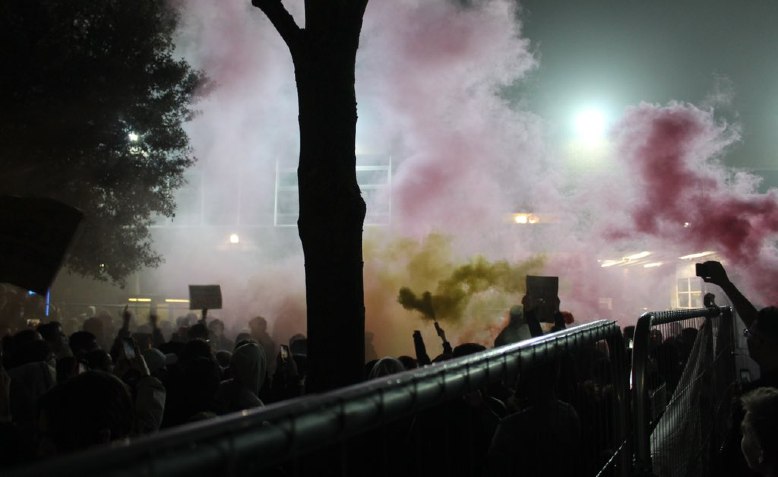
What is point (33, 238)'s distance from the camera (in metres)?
4.76

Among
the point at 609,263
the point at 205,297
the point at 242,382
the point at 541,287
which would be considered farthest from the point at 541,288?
the point at 609,263

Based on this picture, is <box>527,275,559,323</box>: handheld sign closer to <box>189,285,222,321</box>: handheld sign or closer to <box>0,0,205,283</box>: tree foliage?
<box>189,285,222,321</box>: handheld sign

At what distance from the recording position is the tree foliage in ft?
45.4

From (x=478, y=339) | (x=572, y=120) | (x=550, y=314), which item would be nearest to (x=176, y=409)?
(x=550, y=314)

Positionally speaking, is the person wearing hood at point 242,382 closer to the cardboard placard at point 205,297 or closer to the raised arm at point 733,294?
the raised arm at point 733,294

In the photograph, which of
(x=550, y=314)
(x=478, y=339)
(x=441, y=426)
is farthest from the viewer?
(x=478, y=339)

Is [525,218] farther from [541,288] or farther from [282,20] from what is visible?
[282,20]

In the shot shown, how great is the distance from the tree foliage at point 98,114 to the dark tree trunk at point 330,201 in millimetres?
11837

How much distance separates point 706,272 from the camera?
554 cm

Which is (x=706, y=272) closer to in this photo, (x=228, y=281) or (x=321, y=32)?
(x=321, y=32)

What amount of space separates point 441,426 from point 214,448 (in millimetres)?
834

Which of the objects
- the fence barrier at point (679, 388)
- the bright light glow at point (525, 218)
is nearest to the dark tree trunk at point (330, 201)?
the fence barrier at point (679, 388)

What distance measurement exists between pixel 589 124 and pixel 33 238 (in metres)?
18.8

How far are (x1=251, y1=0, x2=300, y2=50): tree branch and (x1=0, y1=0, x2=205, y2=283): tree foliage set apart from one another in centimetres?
1155
